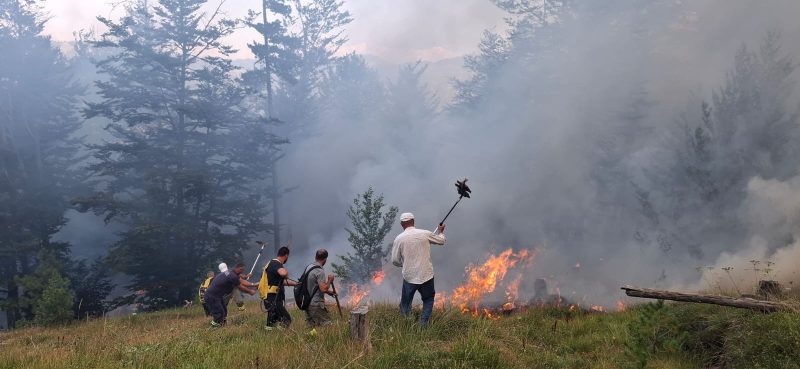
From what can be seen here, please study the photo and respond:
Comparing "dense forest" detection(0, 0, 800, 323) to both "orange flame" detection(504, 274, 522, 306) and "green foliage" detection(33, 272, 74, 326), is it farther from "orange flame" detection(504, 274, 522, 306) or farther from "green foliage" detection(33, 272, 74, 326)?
"orange flame" detection(504, 274, 522, 306)

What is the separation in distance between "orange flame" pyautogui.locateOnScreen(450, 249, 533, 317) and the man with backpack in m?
5.27

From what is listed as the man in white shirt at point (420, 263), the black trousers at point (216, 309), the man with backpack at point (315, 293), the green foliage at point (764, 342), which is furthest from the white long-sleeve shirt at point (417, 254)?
the black trousers at point (216, 309)

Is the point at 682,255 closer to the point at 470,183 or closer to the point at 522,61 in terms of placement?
the point at 470,183

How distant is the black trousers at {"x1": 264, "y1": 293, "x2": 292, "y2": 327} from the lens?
8.24m

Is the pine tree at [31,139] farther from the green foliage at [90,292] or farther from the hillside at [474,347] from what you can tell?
the hillside at [474,347]

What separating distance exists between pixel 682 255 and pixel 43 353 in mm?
18756

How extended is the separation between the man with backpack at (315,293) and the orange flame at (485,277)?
5.27 m

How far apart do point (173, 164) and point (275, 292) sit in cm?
1730

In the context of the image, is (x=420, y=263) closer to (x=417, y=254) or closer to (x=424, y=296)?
(x=417, y=254)

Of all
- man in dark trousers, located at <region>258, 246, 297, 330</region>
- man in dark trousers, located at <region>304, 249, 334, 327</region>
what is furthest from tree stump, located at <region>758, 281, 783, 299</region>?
man in dark trousers, located at <region>258, 246, 297, 330</region>

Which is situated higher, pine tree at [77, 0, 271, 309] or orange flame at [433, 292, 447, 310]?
pine tree at [77, 0, 271, 309]

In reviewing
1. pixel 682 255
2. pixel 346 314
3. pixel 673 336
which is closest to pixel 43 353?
pixel 346 314

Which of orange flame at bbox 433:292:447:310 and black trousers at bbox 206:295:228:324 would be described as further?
black trousers at bbox 206:295:228:324

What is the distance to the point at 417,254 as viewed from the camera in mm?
7027
